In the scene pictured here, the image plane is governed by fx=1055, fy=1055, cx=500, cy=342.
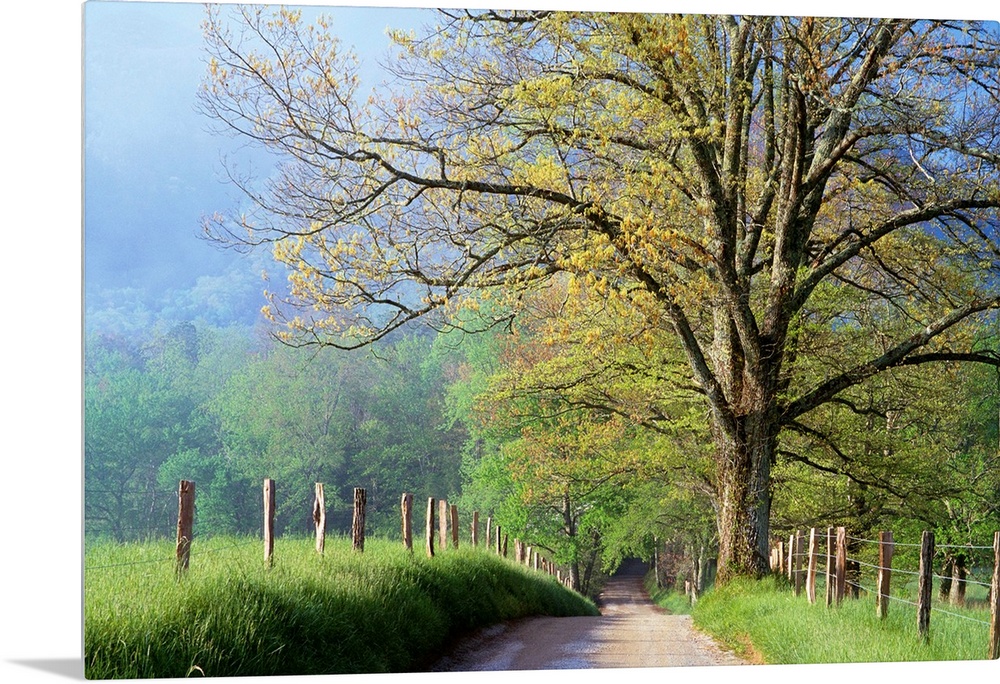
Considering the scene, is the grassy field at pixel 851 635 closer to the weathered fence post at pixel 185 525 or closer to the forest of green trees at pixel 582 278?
the forest of green trees at pixel 582 278

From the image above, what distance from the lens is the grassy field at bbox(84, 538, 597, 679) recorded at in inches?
234

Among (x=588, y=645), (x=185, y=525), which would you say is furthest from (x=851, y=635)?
(x=185, y=525)

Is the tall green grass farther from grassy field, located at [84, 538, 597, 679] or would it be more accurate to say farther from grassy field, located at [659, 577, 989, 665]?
grassy field, located at [84, 538, 597, 679]

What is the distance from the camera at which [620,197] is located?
959 centimetres

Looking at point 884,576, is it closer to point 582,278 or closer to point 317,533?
point 582,278

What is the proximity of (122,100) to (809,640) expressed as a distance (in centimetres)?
670

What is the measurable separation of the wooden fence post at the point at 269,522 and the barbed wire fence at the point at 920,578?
187 inches

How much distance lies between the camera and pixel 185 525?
264 inches

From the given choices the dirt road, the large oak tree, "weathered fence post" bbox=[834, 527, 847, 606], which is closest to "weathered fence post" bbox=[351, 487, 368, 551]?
the dirt road

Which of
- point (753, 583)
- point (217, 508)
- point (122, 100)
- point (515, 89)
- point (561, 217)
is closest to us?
point (122, 100)

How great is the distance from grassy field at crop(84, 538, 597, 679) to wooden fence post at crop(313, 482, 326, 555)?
0.30 feet

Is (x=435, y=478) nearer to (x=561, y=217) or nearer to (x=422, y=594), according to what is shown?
(x=422, y=594)

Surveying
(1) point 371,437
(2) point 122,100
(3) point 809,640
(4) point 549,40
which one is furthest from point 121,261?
(3) point 809,640

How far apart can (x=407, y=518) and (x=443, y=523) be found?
41 cm
